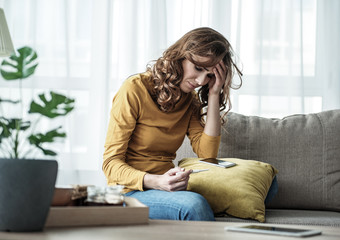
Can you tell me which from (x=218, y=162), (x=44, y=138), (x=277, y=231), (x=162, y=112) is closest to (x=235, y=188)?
(x=218, y=162)

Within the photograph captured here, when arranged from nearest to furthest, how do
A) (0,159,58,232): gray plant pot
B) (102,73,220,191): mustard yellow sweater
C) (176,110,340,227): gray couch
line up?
1. (0,159,58,232): gray plant pot
2. (102,73,220,191): mustard yellow sweater
3. (176,110,340,227): gray couch

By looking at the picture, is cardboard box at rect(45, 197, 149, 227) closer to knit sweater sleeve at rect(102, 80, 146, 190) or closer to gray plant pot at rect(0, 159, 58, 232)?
gray plant pot at rect(0, 159, 58, 232)

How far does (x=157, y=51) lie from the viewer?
285 centimetres

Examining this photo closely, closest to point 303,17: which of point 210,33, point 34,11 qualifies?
point 210,33

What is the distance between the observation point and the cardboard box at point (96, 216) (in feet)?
3.35

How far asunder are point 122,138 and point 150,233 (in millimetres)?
841

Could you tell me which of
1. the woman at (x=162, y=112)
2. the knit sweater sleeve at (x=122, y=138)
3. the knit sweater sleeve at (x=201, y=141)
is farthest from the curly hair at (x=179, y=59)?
the knit sweater sleeve at (x=201, y=141)

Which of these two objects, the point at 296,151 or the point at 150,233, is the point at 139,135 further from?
the point at 150,233

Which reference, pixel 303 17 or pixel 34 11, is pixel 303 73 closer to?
pixel 303 17

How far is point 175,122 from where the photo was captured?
1.99 meters

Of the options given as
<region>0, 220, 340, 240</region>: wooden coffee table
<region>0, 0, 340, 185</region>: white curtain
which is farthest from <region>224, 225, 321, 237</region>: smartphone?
<region>0, 0, 340, 185</region>: white curtain

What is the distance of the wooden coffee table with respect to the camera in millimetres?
910

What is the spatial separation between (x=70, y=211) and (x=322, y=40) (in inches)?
90.4

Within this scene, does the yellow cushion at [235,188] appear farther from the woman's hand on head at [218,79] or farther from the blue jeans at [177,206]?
the woman's hand on head at [218,79]
